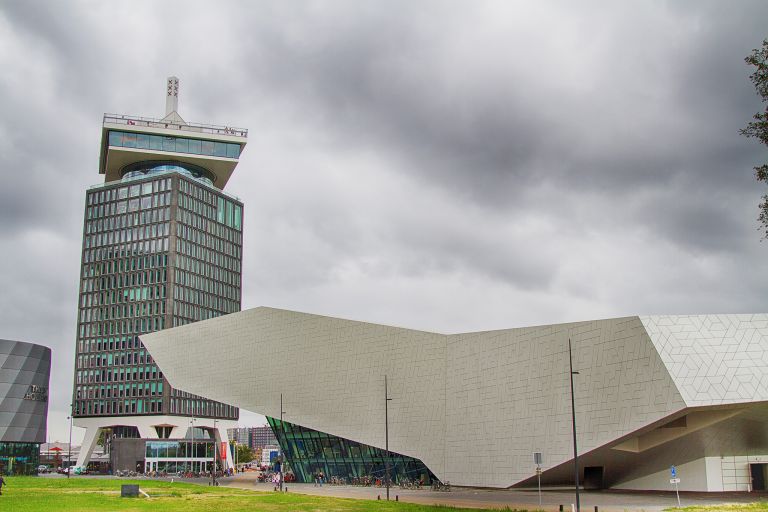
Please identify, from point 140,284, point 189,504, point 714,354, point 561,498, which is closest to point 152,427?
point 140,284

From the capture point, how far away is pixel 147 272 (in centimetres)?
12556

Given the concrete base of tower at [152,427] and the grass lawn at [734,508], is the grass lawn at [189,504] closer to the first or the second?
the grass lawn at [734,508]


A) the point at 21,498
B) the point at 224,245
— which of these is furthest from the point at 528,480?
the point at 224,245

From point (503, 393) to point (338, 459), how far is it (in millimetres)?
20959

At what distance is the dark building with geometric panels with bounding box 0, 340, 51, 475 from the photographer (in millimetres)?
94875

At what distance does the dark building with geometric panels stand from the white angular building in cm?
3731

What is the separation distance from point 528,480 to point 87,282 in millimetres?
100590

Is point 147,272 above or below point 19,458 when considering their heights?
above

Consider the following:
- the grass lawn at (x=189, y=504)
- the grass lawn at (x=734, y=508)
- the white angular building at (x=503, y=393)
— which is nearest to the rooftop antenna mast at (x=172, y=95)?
the white angular building at (x=503, y=393)

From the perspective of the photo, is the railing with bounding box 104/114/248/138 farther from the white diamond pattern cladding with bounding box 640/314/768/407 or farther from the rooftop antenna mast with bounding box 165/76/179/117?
Result: the white diamond pattern cladding with bounding box 640/314/768/407

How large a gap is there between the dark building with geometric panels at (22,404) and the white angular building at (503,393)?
37.3 metres

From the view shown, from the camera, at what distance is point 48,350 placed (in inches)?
3986

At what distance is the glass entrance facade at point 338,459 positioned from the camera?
58438 millimetres

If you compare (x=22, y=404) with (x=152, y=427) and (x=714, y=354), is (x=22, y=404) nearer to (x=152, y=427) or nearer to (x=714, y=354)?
(x=152, y=427)
